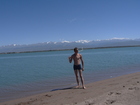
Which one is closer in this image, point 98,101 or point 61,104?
point 98,101

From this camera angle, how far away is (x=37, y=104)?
598 cm

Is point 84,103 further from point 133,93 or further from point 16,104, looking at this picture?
point 16,104

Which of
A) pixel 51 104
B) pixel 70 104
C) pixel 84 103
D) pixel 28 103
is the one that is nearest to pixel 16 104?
pixel 28 103

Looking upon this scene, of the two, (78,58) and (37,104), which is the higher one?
(78,58)

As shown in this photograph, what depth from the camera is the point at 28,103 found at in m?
6.31

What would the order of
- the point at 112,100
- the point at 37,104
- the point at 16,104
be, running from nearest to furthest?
the point at 112,100, the point at 37,104, the point at 16,104

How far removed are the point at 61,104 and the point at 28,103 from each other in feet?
4.95

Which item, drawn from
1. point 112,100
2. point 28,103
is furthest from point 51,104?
point 112,100

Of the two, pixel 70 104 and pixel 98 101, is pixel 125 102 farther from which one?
pixel 70 104

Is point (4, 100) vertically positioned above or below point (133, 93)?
below

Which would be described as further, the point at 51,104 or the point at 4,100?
the point at 4,100

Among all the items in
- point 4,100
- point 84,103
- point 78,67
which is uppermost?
point 78,67

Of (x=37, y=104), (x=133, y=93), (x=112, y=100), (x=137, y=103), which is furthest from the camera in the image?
(x=37, y=104)

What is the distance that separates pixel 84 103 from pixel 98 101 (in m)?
0.42
